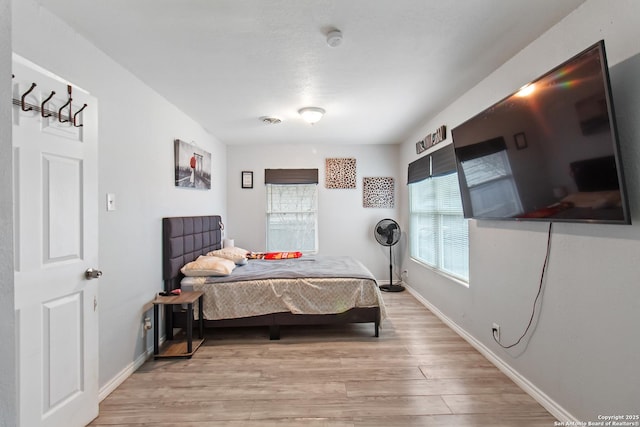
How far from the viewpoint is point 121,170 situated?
7.45ft

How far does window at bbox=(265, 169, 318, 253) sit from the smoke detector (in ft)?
10.6

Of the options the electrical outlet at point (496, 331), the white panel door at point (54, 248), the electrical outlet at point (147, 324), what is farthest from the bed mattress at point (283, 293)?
the white panel door at point (54, 248)

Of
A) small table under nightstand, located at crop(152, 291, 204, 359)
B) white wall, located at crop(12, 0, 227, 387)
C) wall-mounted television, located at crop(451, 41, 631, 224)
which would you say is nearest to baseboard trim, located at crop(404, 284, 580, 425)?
wall-mounted television, located at crop(451, 41, 631, 224)

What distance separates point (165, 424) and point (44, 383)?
704mm

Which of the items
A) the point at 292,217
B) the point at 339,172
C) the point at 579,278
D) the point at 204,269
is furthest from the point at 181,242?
the point at 579,278

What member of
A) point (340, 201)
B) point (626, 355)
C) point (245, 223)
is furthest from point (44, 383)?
point (340, 201)

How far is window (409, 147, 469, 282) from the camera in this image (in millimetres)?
3178

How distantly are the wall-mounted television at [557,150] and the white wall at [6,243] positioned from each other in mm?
2184

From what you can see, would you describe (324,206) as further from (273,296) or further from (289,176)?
(273,296)

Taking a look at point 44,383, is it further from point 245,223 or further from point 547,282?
point 245,223

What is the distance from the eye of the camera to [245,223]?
510 cm

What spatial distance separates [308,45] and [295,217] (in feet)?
11.0

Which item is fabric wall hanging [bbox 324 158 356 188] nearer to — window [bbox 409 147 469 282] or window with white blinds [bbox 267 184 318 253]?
window with white blinds [bbox 267 184 318 253]

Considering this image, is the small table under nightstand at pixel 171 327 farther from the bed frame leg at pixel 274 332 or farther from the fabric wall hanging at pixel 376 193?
the fabric wall hanging at pixel 376 193
